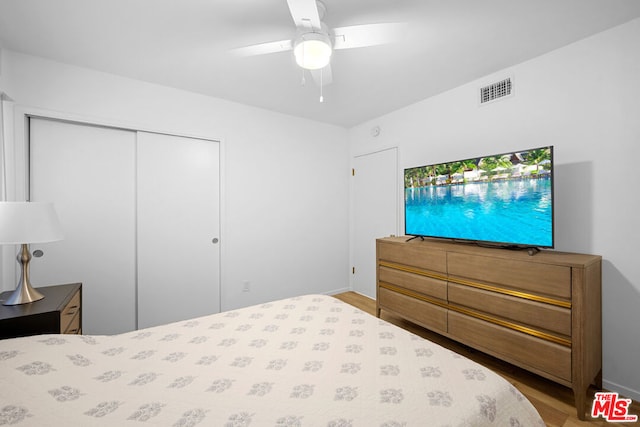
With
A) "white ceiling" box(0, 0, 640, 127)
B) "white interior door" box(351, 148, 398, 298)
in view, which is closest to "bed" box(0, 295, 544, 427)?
"white ceiling" box(0, 0, 640, 127)

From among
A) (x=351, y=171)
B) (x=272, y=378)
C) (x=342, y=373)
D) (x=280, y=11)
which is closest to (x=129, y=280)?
(x=272, y=378)

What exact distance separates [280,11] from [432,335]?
2952mm

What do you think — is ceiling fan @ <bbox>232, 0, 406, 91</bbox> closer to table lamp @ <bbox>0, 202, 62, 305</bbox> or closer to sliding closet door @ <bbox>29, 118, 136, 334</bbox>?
table lamp @ <bbox>0, 202, 62, 305</bbox>

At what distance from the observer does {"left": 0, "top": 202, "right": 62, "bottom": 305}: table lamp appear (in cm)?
154

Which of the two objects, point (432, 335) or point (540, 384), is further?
point (432, 335)

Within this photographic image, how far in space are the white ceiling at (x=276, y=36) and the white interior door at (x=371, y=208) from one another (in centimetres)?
101

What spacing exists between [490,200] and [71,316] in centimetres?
319

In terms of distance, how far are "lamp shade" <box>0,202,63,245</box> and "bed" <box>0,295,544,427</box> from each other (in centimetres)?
74

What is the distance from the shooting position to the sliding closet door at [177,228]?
267 centimetres

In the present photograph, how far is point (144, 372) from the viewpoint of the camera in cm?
110

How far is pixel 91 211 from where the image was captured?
2.44 meters

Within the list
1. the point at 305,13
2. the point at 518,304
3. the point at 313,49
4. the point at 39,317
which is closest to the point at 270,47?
the point at 313,49

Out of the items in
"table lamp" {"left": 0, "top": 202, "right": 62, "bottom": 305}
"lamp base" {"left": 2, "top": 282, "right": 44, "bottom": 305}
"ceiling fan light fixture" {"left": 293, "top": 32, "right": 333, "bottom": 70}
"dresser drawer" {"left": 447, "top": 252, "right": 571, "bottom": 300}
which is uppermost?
"ceiling fan light fixture" {"left": 293, "top": 32, "right": 333, "bottom": 70}

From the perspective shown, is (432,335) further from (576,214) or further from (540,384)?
(576,214)
